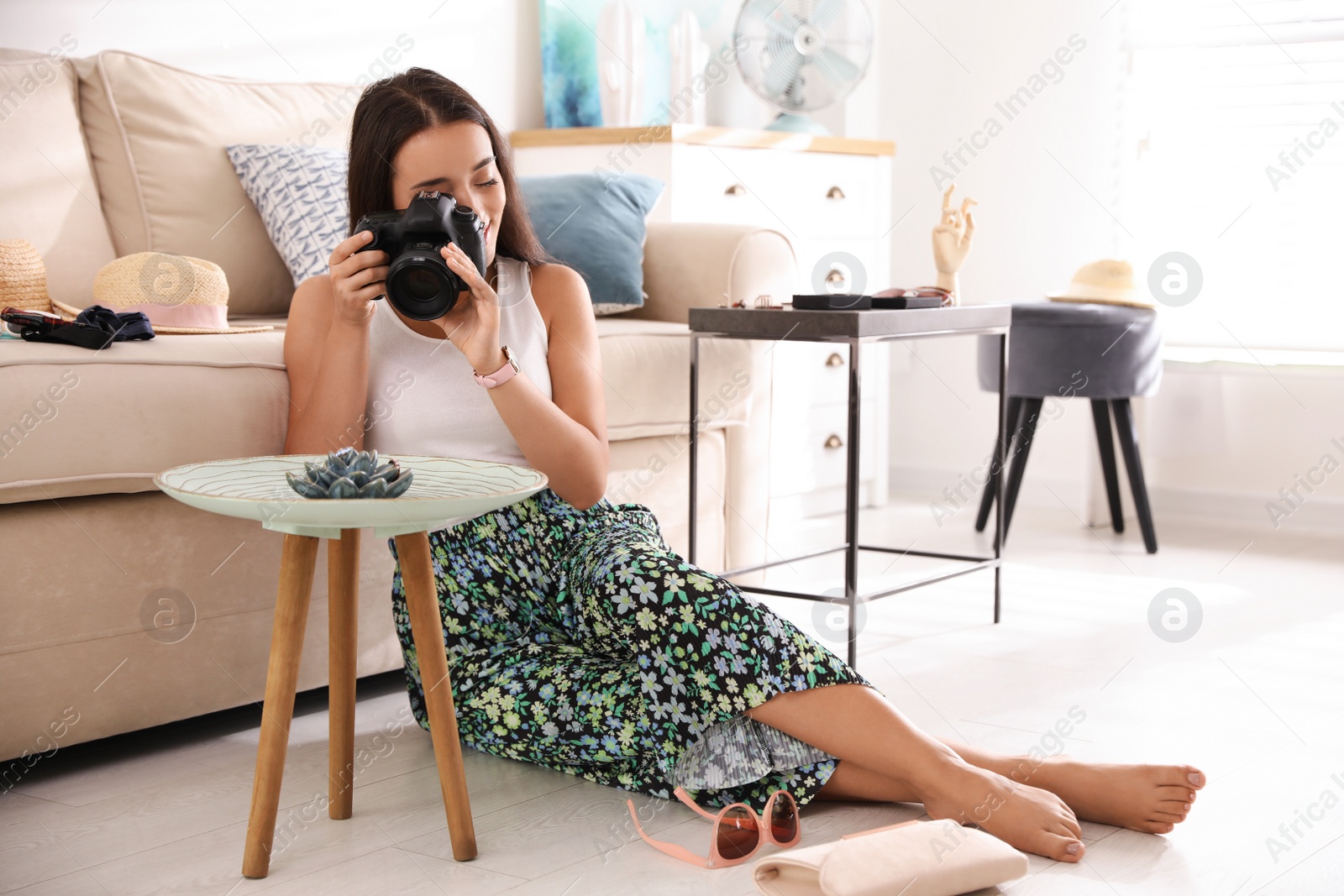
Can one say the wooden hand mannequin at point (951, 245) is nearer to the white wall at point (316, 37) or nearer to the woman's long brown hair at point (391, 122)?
the white wall at point (316, 37)

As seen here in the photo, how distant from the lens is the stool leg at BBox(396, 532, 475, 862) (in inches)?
45.4

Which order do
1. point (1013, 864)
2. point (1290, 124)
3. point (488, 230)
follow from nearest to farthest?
1. point (1013, 864)
2. point (488, 230)
3. point (1290, 124)

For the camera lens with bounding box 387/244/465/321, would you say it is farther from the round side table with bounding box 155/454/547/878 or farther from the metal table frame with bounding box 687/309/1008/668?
the metal table frame with bounding box 687/309/1008/668

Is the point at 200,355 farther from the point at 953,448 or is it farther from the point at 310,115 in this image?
the point at 953,448

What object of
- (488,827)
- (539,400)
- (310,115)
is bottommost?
(488,827)

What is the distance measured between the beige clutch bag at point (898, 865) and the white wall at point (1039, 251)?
1.89 metres

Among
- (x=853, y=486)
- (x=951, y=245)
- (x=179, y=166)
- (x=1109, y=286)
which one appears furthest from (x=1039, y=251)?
(x=179, y=166)

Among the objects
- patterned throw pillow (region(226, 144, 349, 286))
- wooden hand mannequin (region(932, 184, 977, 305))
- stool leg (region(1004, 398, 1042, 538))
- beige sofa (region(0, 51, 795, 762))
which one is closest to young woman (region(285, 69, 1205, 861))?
beige sofa (region(0, 51, 795, 762))

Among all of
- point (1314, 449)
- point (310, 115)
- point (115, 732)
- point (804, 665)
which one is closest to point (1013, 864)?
point (804, 665)

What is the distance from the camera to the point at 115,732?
1.45 m

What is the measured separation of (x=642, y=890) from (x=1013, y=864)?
1.05ft

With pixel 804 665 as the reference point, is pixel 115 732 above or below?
below

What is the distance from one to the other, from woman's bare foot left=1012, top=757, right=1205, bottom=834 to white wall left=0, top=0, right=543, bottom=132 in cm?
124

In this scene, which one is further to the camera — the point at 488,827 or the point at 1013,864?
the point at 488,827
